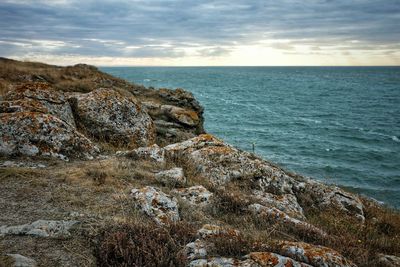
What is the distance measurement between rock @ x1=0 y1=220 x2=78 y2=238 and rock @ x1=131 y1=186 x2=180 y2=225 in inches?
60.1

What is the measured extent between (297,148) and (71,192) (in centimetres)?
3111

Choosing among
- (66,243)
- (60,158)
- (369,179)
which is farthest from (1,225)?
(369,179)

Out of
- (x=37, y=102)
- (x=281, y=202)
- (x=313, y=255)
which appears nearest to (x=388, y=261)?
(x=313, y=255)

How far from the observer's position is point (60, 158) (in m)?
8.97

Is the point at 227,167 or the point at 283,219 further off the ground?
the point at 227,167

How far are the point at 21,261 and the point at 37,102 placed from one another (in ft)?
25.7

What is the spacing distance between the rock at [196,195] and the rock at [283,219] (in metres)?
1.09

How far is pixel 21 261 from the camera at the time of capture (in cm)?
406

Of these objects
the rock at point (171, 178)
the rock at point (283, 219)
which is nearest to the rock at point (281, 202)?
the rock at point (283, 219)

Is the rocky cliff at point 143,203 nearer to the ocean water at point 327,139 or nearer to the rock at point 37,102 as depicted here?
the rock at point 37,102

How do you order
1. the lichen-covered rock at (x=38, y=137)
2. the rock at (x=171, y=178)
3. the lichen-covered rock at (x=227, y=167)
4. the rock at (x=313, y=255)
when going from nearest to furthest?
the rock at (x=313, y=255)
the rock at (x=171, y=178)
the lichen-covered rock at (x=38, y=137)
the lichen-covered rock at (x=227, y=167)

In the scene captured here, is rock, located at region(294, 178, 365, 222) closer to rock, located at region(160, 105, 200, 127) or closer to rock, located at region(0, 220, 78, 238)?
rock, located at region(0, 220, 78, 238)

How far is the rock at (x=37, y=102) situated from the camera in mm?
Answer: 10047

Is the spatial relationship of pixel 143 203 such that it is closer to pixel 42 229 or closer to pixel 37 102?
pixel 42 229
